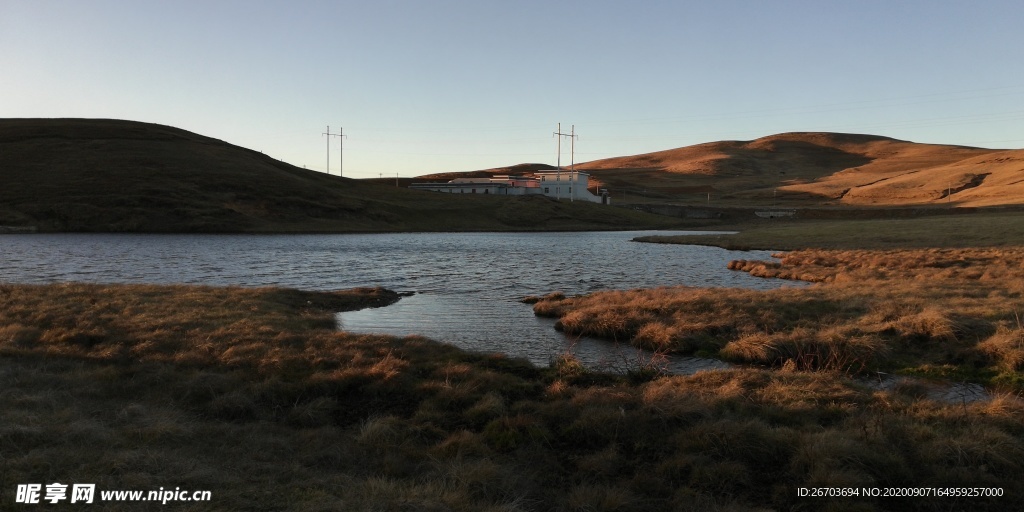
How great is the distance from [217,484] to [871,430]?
10.3 metres

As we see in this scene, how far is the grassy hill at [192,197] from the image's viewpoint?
100375 millimetres

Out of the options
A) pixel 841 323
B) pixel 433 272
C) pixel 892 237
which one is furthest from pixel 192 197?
pixel 841 323

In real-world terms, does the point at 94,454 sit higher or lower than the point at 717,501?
higher

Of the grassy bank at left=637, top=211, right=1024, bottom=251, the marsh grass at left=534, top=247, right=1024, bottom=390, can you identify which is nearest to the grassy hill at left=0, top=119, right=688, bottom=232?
the grassy bank at left=637, top=211, right=1024, bottom=251

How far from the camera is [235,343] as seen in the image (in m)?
17.9

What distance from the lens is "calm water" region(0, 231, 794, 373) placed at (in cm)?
2402

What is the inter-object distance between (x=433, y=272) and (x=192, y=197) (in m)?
82.7

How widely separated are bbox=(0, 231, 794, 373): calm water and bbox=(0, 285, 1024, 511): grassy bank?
5.12 m

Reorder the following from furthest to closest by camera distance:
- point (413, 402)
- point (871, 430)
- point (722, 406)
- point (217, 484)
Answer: point (413, 402)
point (722, 406)
point (871, 430)
point (217, 484)

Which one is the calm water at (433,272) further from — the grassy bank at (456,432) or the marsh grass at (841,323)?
the grassy bank at (456,432)

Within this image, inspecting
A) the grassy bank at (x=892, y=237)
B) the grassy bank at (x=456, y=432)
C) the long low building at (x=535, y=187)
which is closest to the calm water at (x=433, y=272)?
the grassy bank at (x=456, y=432)

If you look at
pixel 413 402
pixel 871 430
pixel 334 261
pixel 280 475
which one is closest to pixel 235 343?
pixel 413 402

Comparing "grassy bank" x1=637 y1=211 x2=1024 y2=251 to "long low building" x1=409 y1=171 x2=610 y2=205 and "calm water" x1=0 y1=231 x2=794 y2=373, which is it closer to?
"calm water" x1=0 y1=231 x2=794 y2=373

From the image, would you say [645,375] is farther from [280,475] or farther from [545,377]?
[280,475]
